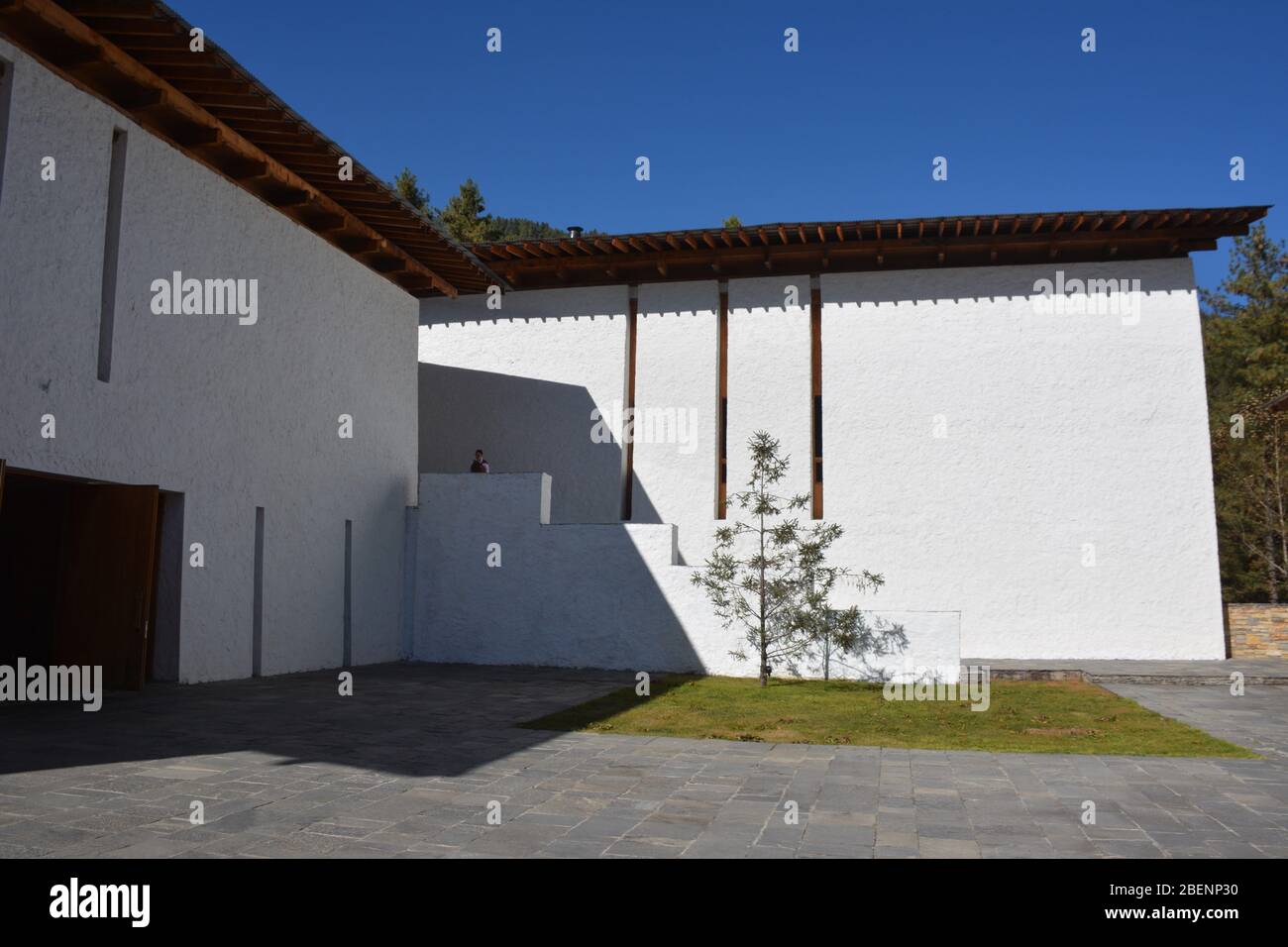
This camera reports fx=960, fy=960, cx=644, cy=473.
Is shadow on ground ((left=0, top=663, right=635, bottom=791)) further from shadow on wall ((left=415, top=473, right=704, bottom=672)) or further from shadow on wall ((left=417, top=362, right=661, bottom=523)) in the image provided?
shadow on wall ((left=417, top=362, right=661, bottom=523))

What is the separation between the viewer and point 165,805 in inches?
209

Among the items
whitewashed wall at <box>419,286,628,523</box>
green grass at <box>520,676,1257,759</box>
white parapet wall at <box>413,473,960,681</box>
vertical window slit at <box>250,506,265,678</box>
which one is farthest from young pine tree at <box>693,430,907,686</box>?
vertical window slit at <box>250,506,265,678</box>

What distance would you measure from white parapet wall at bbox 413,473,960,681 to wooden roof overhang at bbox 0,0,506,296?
4058 mm

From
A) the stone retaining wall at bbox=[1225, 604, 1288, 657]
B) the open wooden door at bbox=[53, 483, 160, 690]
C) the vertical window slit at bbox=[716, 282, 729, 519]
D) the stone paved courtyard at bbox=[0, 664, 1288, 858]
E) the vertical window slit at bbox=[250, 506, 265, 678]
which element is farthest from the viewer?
the vertical window slit at bbox=[716, 282, 729, 519]

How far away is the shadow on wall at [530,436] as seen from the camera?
58.1 feet

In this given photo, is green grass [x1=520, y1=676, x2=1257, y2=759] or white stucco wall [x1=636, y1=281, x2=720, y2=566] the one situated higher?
white stucco wall [x1=636, y1=281, x2=720, y2=566]

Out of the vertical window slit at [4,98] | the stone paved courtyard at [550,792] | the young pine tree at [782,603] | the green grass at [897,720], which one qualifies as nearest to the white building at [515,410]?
the vertical window slit at [4,98]

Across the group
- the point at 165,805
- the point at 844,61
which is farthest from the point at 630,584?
the point at 165,805

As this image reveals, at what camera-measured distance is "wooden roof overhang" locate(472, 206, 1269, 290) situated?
50.4 feet

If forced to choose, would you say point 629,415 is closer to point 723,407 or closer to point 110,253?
point 723,407

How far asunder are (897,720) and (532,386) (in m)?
10.7

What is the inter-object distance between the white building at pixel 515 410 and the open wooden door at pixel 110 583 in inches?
1.6
